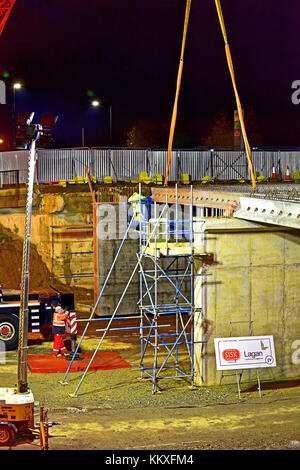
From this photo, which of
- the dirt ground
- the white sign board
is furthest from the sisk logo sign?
the dirt ground

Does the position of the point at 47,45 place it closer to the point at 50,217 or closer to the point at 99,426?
the point at 50,217

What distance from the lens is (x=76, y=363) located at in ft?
73.8

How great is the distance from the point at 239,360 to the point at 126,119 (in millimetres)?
49881

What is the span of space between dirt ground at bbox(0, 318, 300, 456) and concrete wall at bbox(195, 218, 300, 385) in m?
0.90

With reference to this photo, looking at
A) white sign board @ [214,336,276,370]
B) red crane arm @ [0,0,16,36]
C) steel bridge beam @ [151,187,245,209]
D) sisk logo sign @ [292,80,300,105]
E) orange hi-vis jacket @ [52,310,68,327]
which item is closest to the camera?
white sign board @ [214,336,276,370]

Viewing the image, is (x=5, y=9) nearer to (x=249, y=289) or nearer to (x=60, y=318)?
(x=60, y=318)

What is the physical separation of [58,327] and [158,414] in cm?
632

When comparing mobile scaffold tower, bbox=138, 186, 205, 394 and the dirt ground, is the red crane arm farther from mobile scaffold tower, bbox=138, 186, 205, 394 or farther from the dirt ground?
the dirt ground

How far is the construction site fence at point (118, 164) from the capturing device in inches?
1337

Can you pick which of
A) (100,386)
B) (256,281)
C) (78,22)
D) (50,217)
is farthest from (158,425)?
(78,22)

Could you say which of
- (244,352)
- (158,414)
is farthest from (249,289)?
(158,414)

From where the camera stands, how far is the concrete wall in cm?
2008

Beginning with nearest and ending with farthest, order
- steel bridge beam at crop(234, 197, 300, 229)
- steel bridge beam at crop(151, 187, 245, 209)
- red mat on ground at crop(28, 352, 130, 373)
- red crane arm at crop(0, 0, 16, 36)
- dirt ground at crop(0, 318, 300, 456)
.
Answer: dirt ground at crop(0, 318, 300, 456) → steel bridge beam at crop(234, 197, 300, 229) → red mat on ground at crop(28, 352, 130, 373) → steel bridge beam at crop(151, 187, 245, 209) → red crane arm at crop(0, 0, 16, 36)
